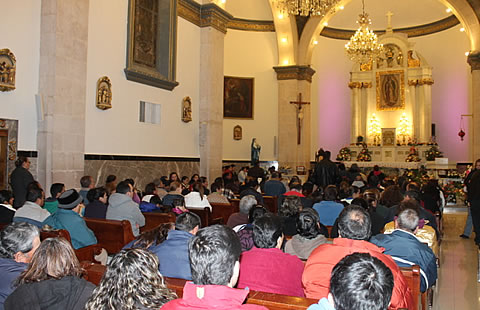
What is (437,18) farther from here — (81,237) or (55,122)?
(81,237)

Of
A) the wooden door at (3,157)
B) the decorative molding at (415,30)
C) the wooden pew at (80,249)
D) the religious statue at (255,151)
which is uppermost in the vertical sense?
the decorative molding at (415,30)

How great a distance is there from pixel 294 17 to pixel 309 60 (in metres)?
1.98

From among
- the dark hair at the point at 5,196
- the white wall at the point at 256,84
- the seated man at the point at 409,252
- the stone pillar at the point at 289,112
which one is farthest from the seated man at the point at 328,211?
the stone pillar at the point at 289,112

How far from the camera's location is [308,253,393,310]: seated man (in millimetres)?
1727

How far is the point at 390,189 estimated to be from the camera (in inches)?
295

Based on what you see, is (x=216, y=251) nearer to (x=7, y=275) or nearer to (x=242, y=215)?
(x=7, y=275)

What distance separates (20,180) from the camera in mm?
7711

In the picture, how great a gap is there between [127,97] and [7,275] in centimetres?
877

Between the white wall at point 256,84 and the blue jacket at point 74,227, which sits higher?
the white wall at point 256,84

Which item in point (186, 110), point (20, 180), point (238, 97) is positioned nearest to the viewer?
point (20, 180)

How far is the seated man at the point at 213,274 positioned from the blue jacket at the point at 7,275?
1395mm

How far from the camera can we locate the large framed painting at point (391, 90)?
71.8ft

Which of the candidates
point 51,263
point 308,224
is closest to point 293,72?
point 308,224

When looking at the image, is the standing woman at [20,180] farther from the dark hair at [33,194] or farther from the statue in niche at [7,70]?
the dark hair at [33,194]
